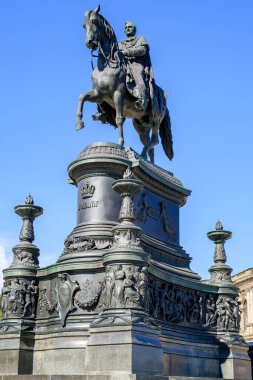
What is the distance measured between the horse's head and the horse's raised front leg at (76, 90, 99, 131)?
4.55ft

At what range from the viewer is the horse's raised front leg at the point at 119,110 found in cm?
1923

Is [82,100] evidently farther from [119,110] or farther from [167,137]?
[167,137]

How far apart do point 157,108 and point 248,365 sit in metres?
8.84

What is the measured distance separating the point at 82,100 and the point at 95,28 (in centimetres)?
218

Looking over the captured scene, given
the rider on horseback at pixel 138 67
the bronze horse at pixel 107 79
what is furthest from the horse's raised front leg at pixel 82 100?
the rider on horseback at pixel 138 67

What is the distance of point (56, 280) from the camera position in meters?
16.7

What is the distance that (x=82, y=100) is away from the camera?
1936cm

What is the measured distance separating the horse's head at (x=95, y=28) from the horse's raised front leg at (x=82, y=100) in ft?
4.55

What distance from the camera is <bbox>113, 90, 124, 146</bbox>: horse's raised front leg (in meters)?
19.2

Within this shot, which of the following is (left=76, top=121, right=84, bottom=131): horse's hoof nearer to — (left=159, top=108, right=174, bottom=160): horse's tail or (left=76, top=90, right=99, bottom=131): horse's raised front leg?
(left=76, top=90, right=99, bottom=131): horse's raised front leg

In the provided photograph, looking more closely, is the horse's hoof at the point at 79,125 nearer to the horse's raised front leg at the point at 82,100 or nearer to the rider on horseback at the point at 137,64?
the horse's raised front leg at the point at 82,100

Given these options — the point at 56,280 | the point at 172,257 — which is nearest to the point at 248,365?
the point at 172,257

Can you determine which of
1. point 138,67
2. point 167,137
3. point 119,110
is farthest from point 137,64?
point 167,137

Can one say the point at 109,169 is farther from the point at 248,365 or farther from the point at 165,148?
the point at 248,365
